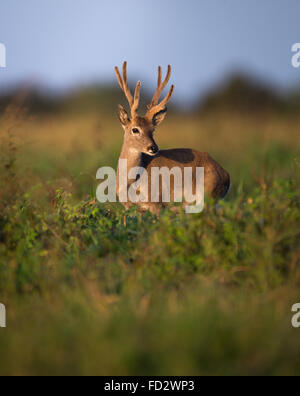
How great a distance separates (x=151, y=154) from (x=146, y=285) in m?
3.11

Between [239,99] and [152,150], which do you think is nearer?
[152,150]

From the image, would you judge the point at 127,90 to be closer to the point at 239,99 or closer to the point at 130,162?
the point at 130,162

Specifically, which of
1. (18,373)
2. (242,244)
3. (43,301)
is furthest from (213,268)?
(18,373)

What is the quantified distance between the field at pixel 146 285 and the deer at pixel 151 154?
1.16m

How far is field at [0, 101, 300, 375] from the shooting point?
10.2 feet

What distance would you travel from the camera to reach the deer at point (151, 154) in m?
7.07

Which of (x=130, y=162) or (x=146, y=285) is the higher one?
(x=130, y=162)

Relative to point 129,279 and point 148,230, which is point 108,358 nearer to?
point 129,279

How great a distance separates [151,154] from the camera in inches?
274

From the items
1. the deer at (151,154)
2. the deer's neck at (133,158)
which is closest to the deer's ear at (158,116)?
the deer at (151,154)

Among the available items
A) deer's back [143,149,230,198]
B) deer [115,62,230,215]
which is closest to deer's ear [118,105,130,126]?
deer [115,62,230,215]

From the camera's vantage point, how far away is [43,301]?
4.00 m

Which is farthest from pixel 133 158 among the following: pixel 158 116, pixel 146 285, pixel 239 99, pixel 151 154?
pixel 239 99

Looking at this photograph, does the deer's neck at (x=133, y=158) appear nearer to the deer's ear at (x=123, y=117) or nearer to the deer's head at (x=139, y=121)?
the deer's head at (x=139, y=121)
